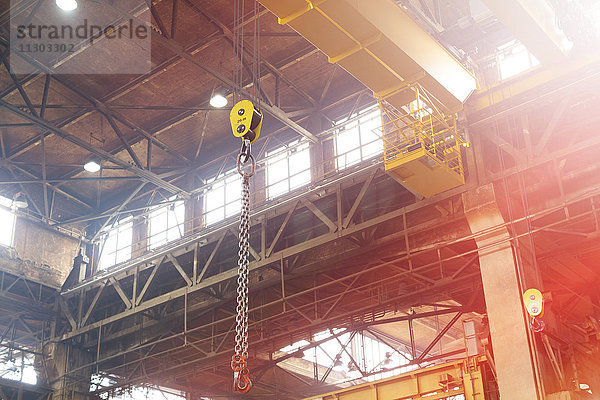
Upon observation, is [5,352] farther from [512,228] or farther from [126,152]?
[512,228]

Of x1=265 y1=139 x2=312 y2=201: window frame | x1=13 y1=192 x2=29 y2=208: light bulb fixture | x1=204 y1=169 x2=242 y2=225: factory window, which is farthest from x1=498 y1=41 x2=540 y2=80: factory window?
x1=13 y1=192 x2=29 y2=208: light bulb fixture

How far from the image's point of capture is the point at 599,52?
14.9 metres

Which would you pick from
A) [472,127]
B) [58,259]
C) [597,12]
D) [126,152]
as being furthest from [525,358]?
[58,259]

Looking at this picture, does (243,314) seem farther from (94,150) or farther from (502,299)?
(94,150)

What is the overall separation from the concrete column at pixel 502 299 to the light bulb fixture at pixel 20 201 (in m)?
17.6

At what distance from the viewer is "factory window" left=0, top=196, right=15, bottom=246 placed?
2591cm

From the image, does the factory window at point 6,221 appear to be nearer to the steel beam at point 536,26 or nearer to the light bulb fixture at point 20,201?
the light bulb fixture at point 20,201

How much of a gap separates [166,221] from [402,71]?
14.6 metres

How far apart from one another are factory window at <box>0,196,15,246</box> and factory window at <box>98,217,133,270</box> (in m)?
3.84

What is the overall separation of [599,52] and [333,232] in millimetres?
7915

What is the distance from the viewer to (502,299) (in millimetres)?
15102

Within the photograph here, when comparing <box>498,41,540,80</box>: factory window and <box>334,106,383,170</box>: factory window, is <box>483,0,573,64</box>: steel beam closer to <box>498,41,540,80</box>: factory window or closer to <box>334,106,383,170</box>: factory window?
<box>498,41,540,80</box>: factory window

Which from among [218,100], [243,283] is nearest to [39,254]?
[218,100]

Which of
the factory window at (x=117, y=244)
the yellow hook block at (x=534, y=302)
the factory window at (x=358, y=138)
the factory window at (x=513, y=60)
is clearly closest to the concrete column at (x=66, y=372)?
the factory window at (x=117, y=244)
